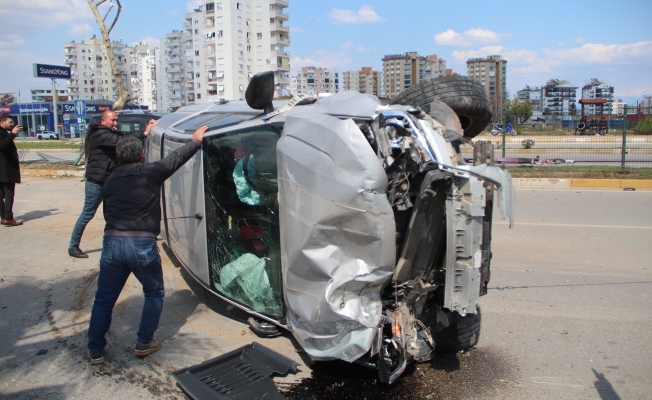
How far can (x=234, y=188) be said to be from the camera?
13.7 feet

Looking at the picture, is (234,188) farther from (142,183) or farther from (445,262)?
(445,262)

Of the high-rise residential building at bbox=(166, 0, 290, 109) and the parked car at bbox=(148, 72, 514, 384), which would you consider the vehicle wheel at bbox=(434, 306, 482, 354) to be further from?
the high-rise residential building at bbox=(166, 0, 290, 109)

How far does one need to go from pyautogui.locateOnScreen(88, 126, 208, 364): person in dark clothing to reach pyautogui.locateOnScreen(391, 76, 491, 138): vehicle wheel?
2.00 meters

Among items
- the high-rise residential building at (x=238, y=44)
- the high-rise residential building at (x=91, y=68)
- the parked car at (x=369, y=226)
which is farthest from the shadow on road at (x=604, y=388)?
the high-rise residential building at (x=91, y=68)

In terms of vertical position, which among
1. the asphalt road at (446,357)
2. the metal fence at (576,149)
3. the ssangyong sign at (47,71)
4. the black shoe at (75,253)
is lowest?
the asphalt road at (446,357)

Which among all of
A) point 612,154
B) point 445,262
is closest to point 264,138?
point 445,262

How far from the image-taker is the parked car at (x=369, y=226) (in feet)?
9.70

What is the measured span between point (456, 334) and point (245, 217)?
1806 millimetres

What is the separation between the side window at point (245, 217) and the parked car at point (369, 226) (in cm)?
2

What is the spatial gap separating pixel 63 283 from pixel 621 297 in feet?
18.5

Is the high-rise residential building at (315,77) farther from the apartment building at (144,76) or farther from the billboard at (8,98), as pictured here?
the billboard at (8,98)

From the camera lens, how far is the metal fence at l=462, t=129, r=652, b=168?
47.4ft

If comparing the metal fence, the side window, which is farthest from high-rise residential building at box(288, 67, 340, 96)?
the side window

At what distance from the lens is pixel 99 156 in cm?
600
